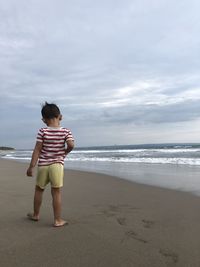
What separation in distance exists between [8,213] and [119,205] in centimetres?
181

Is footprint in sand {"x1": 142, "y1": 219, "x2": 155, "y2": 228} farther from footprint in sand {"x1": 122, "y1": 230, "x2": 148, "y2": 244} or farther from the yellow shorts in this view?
the yellow shorts

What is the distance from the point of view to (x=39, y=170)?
15.2ft

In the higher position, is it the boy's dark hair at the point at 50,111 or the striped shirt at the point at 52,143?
the boy's dark hair at the point at 50,111

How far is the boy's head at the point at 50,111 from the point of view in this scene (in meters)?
4.63

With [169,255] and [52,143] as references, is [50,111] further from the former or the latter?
[169,255]

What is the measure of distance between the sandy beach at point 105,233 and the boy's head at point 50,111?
4.43 feet

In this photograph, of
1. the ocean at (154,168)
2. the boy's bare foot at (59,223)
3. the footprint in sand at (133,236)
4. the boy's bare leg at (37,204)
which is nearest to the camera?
the footprint in sand at (133,236)

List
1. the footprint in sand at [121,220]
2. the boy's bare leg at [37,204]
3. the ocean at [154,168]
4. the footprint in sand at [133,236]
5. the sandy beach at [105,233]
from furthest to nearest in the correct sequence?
the ocean at [154,168] → the boy's bare leg at [37,204] → the footprint in sand at [121,220] → the footprint in sand at [133,236] → the sandy beach at [105,233]

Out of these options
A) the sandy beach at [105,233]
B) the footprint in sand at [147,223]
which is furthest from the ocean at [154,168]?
the footprint in sand at [147,223]

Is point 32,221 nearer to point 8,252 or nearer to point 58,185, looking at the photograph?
point 58,185

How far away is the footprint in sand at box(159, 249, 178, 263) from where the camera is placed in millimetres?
3266

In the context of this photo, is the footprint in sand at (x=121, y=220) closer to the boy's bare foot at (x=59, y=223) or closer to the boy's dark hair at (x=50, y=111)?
the boy's bare foot at (x=59, y=223)

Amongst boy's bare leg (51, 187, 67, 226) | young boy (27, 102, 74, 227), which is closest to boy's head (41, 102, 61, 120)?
young boy (27, 102, 74, 227)

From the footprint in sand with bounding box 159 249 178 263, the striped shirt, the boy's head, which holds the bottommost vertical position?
the footprint in sand with bounding box 159 249 178 263
